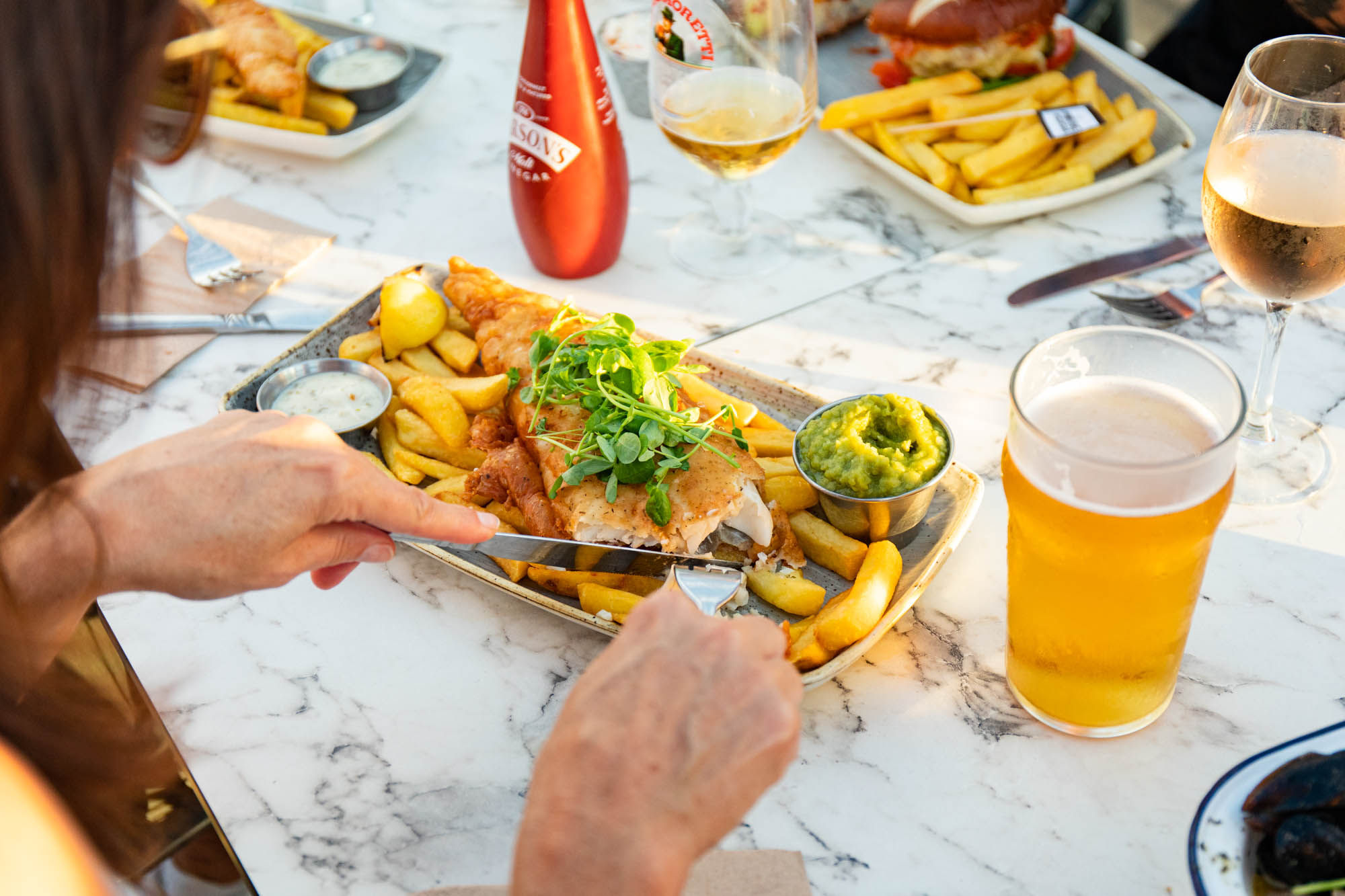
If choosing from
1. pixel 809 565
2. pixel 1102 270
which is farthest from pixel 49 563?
pixel 1102 270

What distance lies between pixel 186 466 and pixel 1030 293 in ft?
6.61

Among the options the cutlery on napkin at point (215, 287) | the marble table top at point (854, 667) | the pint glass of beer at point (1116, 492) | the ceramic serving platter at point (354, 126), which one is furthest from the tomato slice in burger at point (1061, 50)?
the cutlery on napkin at point (215, 287)

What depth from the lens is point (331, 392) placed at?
7.91 ft

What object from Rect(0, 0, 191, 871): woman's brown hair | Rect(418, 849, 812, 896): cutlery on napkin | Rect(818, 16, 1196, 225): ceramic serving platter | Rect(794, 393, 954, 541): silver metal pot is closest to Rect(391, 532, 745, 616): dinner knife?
Rect(794, 393, 954, 541): silver metal pot

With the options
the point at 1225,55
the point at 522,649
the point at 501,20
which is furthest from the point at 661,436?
Answer: the point at 1225,55

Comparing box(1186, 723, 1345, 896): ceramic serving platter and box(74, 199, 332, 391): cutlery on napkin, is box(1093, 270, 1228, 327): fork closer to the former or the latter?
box(1186, 723, 1345, 896): ceramic serving platter

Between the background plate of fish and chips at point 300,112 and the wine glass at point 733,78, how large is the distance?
3.68 ft

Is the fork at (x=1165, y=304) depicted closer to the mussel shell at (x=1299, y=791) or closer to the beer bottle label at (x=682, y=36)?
the beer bottle label at (x=682, y=36)

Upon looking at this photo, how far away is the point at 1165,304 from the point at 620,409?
144 cm

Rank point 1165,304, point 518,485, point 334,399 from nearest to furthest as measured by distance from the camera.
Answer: point 518,485 → point 334,399 → point 1165,304

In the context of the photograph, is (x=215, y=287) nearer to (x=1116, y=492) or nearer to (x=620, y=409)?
(x=620, y=409)

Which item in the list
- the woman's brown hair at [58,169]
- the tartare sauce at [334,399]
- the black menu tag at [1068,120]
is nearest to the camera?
the woman's brown hair at [58,169]

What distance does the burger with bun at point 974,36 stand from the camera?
10.3ft

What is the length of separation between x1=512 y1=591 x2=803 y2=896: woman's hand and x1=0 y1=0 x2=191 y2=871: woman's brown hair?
66 centimetres
